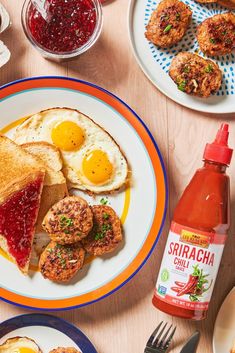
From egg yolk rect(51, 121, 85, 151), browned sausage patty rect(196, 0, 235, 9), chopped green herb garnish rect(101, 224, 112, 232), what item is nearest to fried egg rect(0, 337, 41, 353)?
chopped green herb garnish rect(101, 224, 112, 232)

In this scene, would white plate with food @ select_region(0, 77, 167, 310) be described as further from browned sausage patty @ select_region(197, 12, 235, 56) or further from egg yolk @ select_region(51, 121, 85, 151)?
browned sausage patty @ select_region(197, 12, 235, 56)

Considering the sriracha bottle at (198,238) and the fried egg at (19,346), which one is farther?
the fried egg at (19,346)

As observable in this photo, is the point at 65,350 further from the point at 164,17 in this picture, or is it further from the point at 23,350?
the point at 164,17

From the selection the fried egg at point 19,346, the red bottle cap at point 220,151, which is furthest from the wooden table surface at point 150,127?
the red bottle cap at point 220,151

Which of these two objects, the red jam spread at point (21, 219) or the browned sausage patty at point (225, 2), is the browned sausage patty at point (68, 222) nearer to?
the red jam spread at point (21, 219)

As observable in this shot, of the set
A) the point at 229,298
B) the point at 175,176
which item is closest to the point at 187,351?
the point at 229,298

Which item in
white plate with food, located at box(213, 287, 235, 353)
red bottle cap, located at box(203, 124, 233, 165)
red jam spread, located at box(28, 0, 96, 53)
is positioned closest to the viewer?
red bottle cap, located at box(203, 124, 233, 165)

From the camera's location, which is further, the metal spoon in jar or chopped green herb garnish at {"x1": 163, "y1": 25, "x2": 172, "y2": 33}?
chopped green herb garnish at {"x1": 163, "y1": 25, "x2": 172, "y2": 33}

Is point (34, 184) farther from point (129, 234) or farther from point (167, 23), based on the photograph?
point (167, 23)
